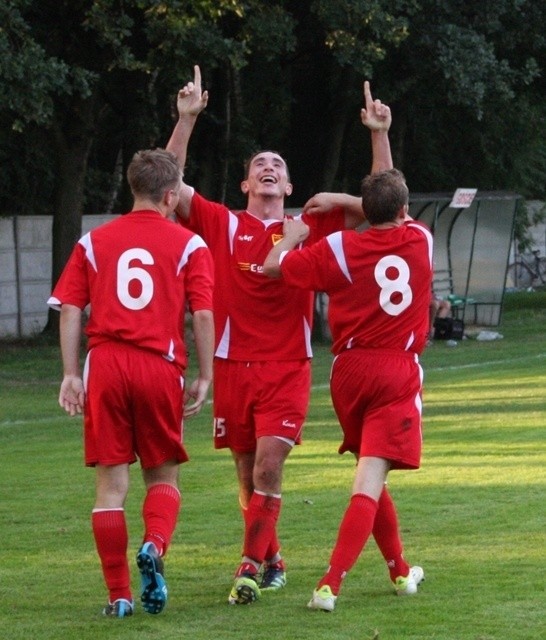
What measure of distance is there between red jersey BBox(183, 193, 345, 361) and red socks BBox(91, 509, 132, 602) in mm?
1101

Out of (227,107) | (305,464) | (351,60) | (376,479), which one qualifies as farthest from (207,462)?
(227,107)

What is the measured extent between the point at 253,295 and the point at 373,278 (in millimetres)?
679

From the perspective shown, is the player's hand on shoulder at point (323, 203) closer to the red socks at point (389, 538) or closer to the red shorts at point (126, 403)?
the red shorts at point (126, 403)

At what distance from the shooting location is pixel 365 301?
6.98 metres

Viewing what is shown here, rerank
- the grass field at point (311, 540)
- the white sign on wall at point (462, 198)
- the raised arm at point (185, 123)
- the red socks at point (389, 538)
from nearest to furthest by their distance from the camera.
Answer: the grass field at point (311, 540)
the red socks at point (389, 538)
the raised arm at point (185, 123)
the white sign on wall at point (462, 198)

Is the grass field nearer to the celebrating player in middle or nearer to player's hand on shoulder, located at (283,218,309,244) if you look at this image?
the celebrating player in middle

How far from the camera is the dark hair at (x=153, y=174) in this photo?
671 centimetres

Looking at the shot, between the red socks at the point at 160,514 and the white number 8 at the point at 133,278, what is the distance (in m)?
0.83

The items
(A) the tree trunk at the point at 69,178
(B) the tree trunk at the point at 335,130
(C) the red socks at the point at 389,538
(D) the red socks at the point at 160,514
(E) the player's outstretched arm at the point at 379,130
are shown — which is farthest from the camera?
(B) the tree trunk at the point at 335,130

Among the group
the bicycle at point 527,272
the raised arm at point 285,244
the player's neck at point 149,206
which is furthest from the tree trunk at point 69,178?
the bicycle at point 527,272

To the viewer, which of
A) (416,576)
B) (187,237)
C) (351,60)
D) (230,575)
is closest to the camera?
(187,237)

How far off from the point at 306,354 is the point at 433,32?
2270 cm

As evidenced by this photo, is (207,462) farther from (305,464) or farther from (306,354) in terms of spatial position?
(306,354)

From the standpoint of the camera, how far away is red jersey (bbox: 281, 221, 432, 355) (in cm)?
695
